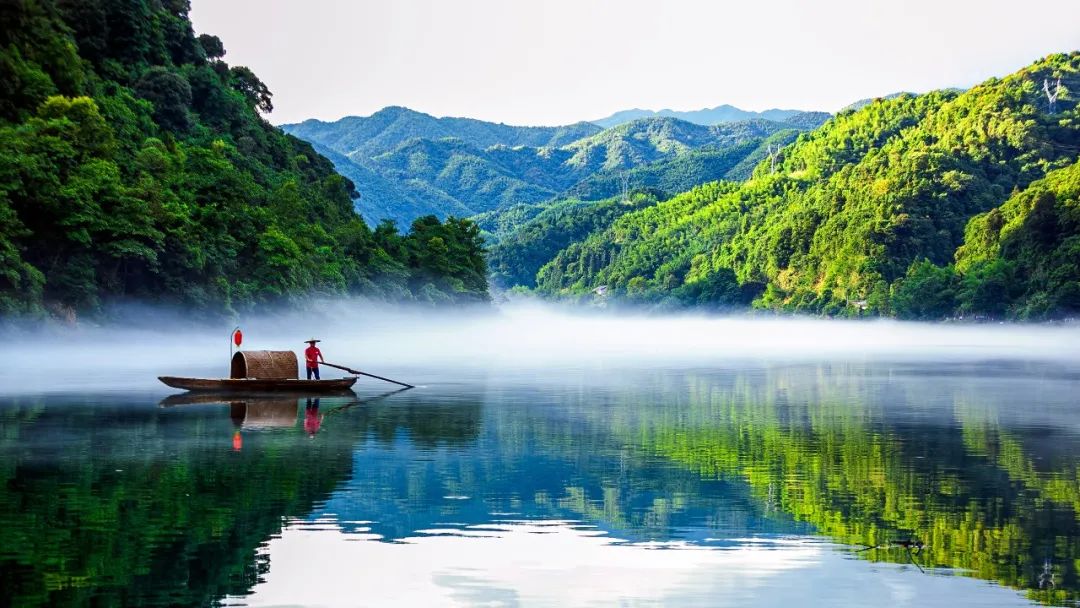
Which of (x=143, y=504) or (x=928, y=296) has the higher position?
(x=928, y=296)

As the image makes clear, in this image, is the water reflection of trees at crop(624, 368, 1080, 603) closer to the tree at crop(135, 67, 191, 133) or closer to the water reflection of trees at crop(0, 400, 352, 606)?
the water reflection of trees at crop(0, 400, 352, 606)

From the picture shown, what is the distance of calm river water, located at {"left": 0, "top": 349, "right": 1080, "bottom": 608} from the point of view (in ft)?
42.8

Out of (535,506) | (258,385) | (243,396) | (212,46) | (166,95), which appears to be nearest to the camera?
(535,506)

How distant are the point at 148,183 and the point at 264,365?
33.4 meters

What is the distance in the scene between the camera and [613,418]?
31.0 metres

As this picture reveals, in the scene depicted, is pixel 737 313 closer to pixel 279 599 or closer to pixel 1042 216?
pixel 1042 216

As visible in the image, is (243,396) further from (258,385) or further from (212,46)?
→ (212,46)

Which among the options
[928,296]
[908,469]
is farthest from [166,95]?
[928,296]

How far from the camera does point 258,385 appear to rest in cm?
3672

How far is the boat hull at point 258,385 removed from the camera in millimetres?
36281

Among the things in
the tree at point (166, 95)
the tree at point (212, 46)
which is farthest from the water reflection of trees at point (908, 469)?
the tree at point (212, 46)

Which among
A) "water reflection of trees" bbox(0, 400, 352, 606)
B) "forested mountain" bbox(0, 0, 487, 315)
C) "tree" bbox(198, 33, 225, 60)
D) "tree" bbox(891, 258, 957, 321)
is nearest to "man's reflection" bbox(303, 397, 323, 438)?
"water reflection of trees" bbox(0, 400, 352, 606)

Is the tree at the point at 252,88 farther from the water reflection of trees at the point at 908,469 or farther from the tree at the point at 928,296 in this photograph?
the water reflection of trees at the point at 908,469

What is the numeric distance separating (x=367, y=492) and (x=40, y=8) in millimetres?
61414
